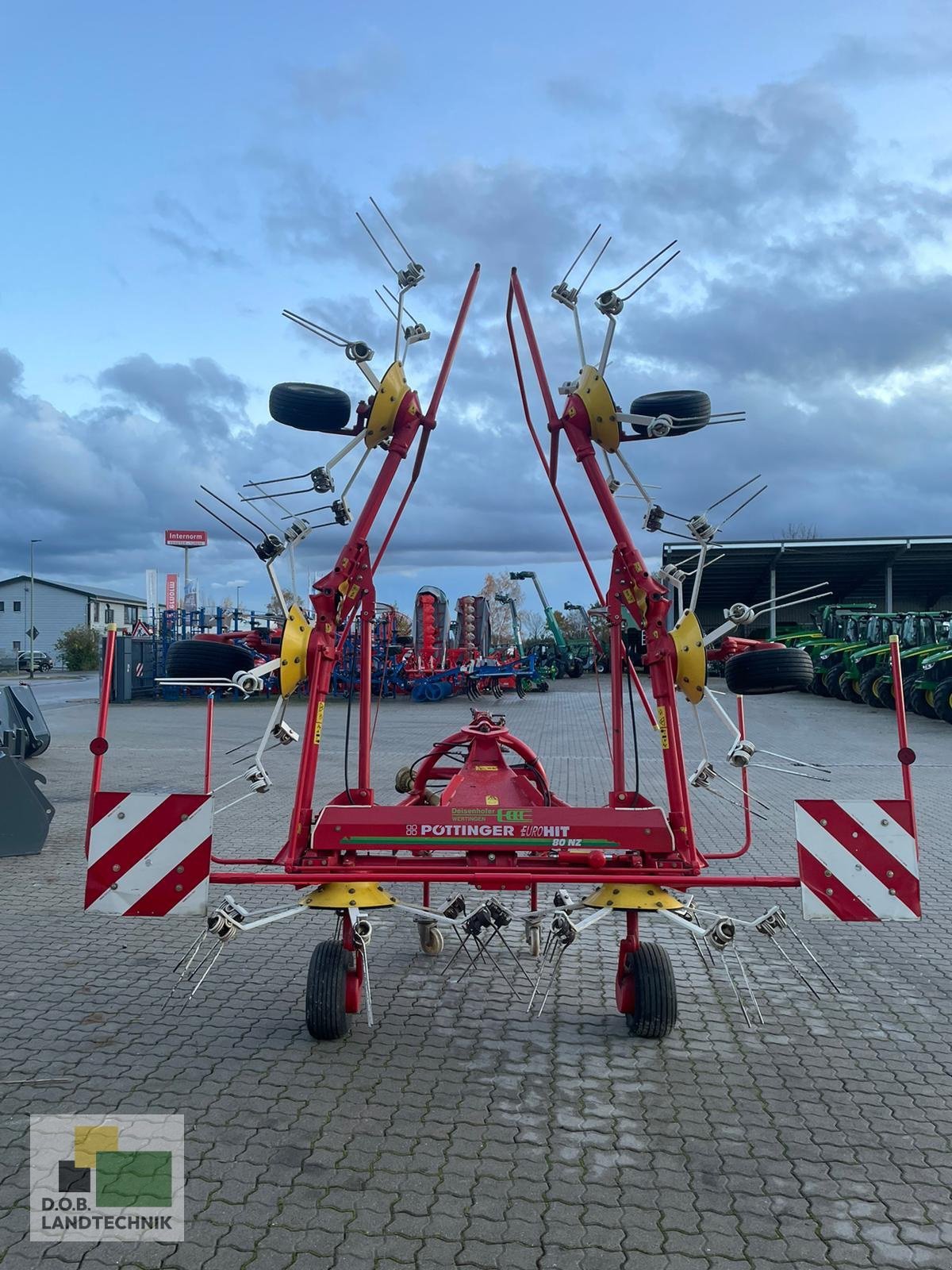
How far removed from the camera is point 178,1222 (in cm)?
288

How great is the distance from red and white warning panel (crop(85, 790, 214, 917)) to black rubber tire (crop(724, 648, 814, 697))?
2.23m

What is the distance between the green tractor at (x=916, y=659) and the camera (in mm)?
20594

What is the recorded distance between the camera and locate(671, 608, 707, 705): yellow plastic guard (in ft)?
13.9

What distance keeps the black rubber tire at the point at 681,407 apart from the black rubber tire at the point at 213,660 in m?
2.06

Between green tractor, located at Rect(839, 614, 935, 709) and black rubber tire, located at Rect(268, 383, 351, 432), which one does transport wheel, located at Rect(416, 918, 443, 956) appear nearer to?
black rubber tire, located at Rect(268, 383, 351, 432)

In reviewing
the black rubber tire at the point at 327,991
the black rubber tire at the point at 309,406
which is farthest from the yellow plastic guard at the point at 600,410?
the black rubber tire at the point at 327,991

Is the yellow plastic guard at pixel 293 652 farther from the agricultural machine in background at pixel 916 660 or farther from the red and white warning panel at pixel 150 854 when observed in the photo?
the agricultural machine in background at pixel 916 660

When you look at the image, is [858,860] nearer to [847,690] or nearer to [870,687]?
[870,687]

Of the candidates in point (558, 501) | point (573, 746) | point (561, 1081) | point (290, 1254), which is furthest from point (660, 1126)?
point (573, 746)

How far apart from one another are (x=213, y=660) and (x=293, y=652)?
34cm

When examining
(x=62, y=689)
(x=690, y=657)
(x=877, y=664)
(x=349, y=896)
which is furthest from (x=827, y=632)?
(x=349, y=896)

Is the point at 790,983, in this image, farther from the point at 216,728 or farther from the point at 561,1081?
the point at 216,728

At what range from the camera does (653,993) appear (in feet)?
13.7

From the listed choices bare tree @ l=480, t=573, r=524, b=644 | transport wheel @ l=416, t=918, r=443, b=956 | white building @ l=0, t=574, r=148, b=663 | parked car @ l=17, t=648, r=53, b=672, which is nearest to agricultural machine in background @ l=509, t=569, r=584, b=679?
bare tree @ l=480, t=573, r=524, b=644
